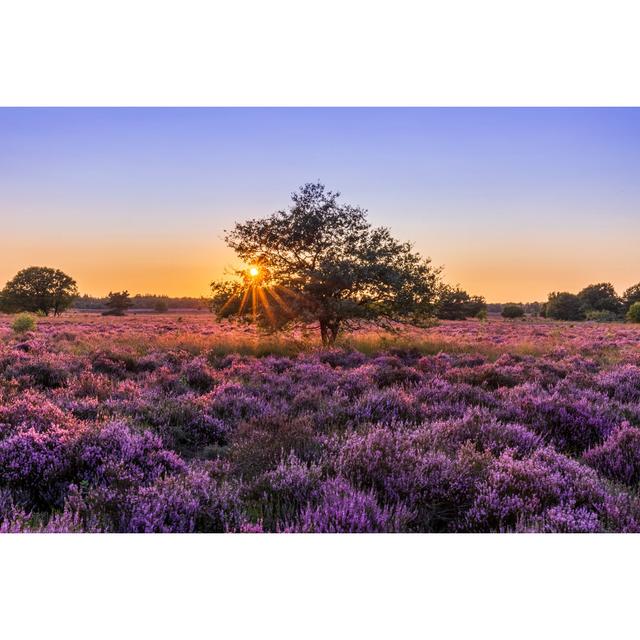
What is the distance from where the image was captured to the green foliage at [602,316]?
45.4 meters

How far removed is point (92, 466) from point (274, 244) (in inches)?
439

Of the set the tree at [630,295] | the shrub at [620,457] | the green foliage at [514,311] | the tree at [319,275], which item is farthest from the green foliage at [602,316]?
the shrub at [620,457]

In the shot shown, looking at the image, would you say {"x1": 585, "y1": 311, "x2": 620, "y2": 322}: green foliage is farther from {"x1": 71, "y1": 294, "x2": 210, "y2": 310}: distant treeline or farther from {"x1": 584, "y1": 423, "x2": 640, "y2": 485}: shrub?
{"x1": 584, "y1": 423, "x2": 640, "y2": 485}: shrub

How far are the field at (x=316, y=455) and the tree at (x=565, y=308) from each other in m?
45.3

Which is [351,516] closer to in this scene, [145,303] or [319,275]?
[319,275]

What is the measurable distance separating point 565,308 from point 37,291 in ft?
163

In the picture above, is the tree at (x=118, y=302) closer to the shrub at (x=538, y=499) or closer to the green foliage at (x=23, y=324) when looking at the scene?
the green foliage at (x=23, y=324)

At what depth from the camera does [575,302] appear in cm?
4894

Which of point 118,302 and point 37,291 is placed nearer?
point 37,291

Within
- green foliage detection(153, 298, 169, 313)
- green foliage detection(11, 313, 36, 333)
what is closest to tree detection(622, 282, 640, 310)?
green foliage detection(153, 298, 169, 313)

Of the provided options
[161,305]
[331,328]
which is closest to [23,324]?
[331,328]

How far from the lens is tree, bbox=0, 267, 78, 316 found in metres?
24.5

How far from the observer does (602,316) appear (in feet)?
150
